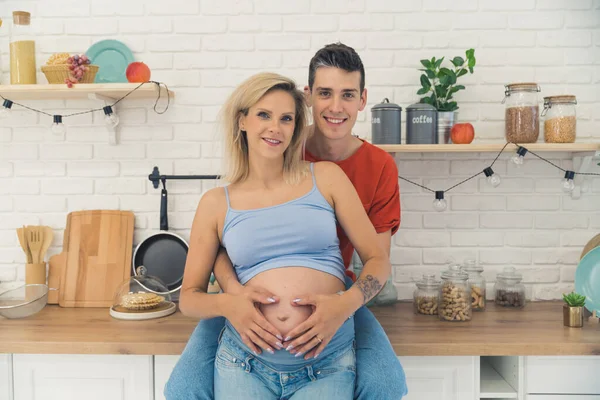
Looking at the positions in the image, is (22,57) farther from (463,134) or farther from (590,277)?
(590,277)

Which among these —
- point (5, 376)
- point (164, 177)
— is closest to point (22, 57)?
point (164, 177)

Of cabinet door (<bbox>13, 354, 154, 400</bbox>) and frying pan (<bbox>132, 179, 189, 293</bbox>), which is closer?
cabinet door (<bbox>13, 354, 154, 400</bbox>)

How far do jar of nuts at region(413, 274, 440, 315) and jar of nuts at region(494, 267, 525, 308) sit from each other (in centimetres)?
31

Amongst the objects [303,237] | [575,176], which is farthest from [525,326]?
[303,237]

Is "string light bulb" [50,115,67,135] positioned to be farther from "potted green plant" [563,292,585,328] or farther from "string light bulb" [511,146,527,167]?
"potted green plant" [563,292,585,328]

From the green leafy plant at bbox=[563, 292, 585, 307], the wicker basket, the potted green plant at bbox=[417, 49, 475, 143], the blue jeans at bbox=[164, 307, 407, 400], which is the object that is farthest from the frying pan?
the green leafy plant at bbox=[563, 292, 585, 307]

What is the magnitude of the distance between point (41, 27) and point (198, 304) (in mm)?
1554

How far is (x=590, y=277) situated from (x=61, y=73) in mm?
2230

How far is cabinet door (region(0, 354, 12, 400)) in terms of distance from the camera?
2.08 meters

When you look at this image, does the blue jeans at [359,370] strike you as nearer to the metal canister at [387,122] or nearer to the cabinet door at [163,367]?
the cabinet door at [163,367]

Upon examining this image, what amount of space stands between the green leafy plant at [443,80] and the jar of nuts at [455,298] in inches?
27.2

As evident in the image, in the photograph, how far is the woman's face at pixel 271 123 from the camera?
182 cm

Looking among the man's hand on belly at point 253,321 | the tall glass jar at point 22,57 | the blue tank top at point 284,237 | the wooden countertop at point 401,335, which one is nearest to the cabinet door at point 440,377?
the wooden countertop at point 401,335

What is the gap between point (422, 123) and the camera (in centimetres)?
237
